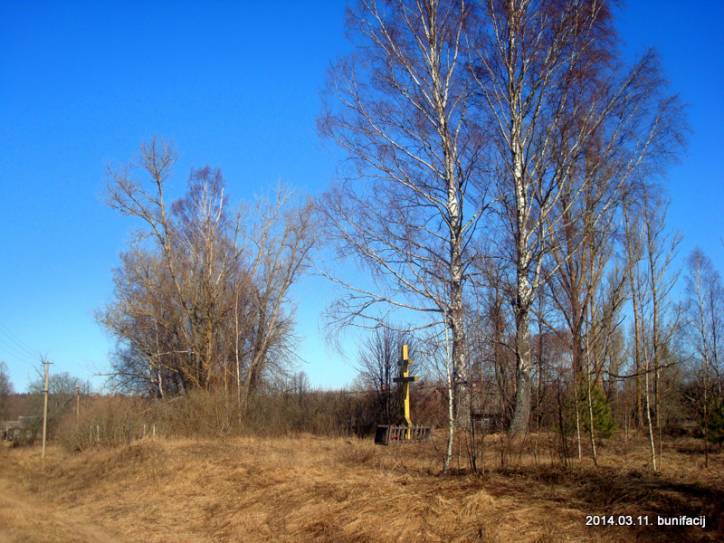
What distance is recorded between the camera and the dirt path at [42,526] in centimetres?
946

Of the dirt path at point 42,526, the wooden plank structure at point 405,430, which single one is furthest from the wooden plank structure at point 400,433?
the dirt path at point 42,526

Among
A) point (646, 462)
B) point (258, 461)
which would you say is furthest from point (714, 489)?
point (258, 461)

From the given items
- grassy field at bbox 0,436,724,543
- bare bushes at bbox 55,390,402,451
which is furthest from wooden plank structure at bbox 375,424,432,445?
bare bushes at bbox 55,390,402,451

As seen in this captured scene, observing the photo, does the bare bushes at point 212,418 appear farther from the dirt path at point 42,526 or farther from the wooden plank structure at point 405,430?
the dirt path at point 42,526

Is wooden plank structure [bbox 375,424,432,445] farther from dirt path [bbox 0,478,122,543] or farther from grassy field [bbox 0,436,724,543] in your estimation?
dirt path [bbox 0,478,122,543]

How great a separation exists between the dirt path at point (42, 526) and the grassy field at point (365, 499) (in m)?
0.03

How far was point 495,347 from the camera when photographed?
455 inches

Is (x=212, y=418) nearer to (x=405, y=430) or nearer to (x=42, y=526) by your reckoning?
(x=405, y=430)

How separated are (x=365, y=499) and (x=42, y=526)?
568 cm

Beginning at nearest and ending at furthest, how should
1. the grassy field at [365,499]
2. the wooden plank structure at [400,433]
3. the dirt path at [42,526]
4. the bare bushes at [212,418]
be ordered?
1. the grassy field at [365,499]
2. the dirt path at [42,526]
3. the wooden plank structure at [400,433]
4. the bare bushes at [212,418]

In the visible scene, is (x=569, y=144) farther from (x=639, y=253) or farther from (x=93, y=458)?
(x=93, y=458)

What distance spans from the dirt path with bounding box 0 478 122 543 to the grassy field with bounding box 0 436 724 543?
3 centimetres

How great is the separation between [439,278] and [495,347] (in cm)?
165

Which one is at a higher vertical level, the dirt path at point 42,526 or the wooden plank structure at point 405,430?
the wooden plank structure at point 405,430
